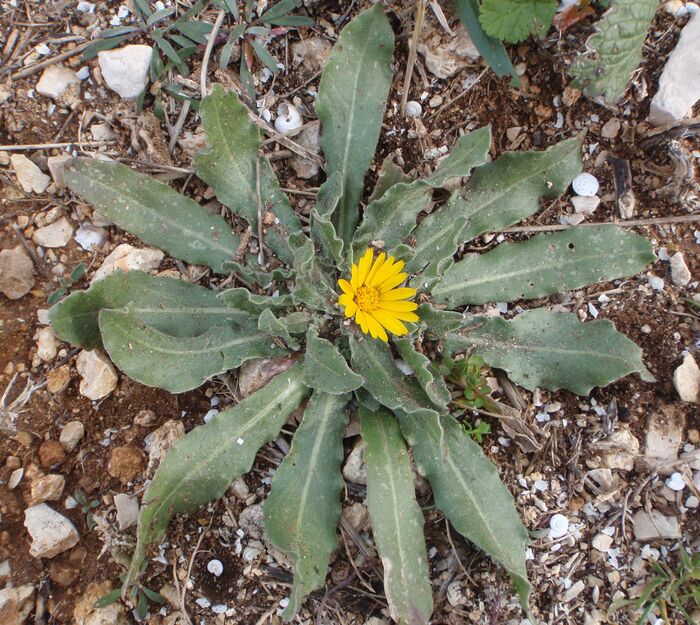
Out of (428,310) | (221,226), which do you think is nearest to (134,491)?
(221,226)

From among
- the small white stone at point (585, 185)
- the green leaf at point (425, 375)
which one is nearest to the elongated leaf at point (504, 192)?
the small white stone at point (585, 185)

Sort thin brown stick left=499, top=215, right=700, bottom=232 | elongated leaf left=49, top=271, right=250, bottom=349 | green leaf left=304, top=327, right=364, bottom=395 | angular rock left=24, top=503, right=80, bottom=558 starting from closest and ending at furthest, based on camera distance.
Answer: green leaf left=304, top=327, right=364, bottom=395
elongated leaf left=49, top=271, right=250, bottom=349
angular rock left=24, top=503, right=80, bottom=558
thin brown stick left=499, top=215, right=700, bottom=232

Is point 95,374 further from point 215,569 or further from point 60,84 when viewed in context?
point 60,84

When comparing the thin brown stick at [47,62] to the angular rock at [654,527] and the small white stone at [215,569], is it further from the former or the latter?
the angular rock at [654,527]

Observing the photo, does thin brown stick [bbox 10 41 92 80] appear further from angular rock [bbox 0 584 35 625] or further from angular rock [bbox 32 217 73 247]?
angular rock [bbox 0 584 35 625]

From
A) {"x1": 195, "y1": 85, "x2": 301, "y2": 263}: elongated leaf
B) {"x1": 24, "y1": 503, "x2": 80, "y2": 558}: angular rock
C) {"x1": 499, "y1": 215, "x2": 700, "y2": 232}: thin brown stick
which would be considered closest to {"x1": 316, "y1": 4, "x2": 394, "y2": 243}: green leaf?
{"x1": 195, "y1": 85, "x2": 301, "y2": 263}: elongated leaf

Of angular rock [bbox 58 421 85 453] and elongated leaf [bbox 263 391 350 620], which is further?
angular rock [bbox 58 421 85 453]
